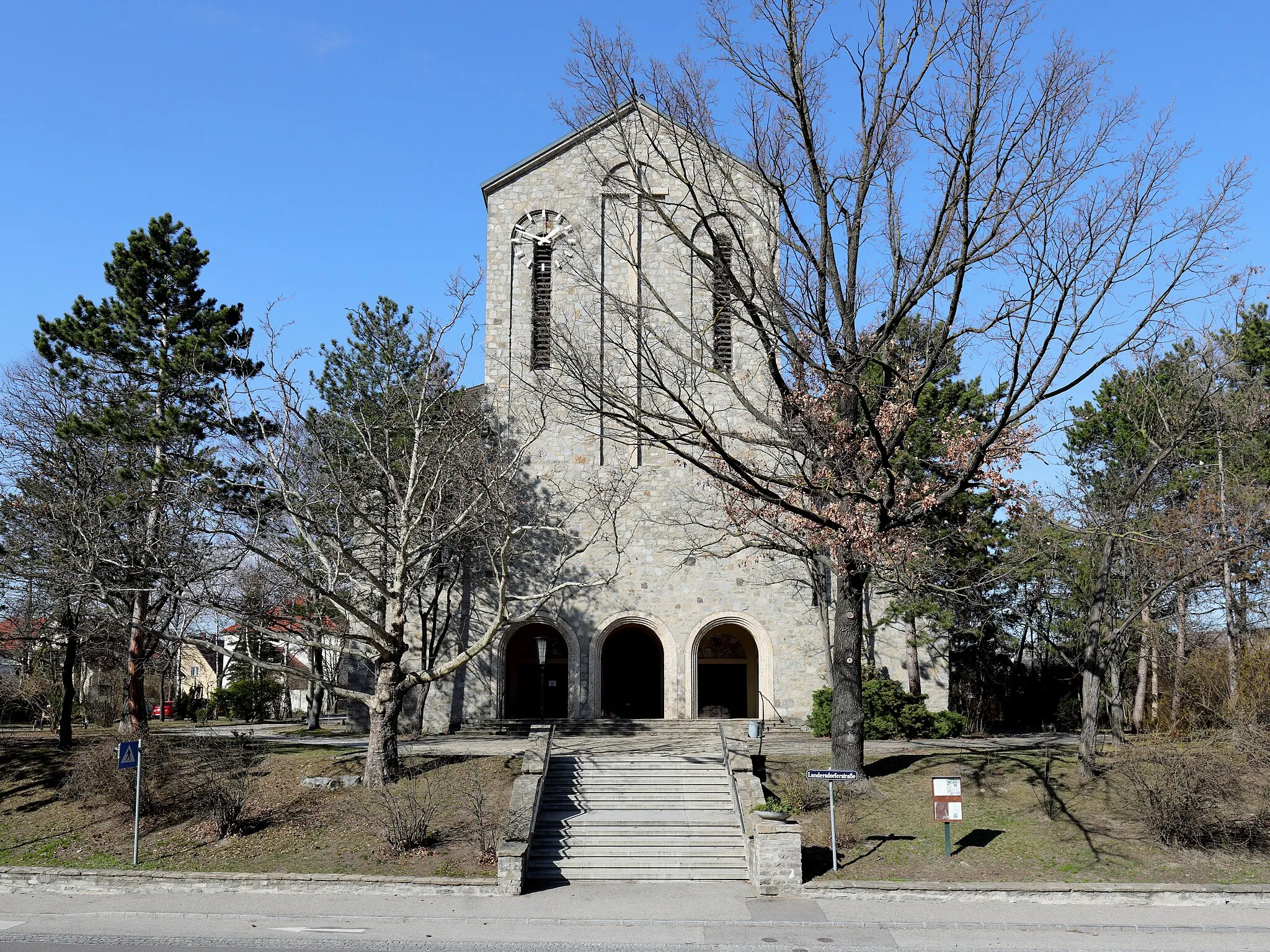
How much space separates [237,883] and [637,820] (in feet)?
19.9

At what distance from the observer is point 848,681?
17156 millimetres

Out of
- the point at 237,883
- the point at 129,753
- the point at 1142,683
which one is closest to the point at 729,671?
the point at 1142,683

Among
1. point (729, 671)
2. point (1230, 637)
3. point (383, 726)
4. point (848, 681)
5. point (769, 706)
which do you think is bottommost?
point (769, 706)

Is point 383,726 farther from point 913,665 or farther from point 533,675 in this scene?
point 913,665

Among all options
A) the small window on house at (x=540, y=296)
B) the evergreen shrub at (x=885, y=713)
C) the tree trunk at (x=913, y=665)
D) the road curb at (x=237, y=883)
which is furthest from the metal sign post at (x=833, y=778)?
the small window on house at (x=540, y=296)

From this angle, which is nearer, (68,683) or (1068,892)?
(1068,892)

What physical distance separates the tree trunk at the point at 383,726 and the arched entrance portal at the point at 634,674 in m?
10.9

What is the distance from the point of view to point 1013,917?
12430mm

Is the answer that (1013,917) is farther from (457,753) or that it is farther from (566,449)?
(566,449)

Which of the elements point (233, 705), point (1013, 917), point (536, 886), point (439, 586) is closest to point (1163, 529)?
point (1013, 917)

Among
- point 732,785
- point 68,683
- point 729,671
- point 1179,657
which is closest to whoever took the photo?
point 732,785

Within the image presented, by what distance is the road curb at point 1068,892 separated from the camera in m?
13.0

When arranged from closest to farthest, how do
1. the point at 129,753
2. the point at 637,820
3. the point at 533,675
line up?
the point at 129,753
the point at 637,820
the point at 533,675

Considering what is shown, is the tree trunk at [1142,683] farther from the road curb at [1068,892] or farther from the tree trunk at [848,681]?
the road curb at [1068,892]
